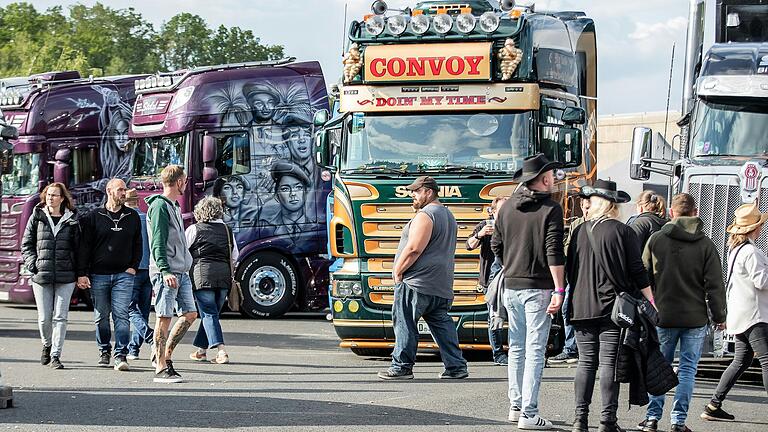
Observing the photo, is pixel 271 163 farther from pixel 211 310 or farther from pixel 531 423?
pixel 531 423

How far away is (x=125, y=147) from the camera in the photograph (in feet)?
78.6

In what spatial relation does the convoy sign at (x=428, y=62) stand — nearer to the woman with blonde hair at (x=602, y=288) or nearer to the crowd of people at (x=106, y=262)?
the crowd of people at (x=106, y=262)

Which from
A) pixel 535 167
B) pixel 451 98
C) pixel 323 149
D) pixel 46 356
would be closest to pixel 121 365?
pixel 46 356

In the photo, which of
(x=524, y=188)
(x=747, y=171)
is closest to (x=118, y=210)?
(x=524, y=188)

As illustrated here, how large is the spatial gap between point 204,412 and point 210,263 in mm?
3611

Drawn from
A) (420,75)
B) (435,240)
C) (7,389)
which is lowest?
(7,389)

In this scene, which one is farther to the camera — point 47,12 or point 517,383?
point 47,12

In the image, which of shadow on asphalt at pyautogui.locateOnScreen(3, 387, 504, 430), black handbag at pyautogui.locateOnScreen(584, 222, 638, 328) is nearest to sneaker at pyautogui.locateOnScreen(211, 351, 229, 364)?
shadow on asphalt at pyautogui.locateOnScreen(3, 387, 504, 430)

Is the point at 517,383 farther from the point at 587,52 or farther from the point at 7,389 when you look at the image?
the point at 587,52

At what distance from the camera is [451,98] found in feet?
48.3

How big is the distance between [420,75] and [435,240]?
7.92ft

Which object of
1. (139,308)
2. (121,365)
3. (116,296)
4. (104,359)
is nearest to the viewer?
(121,365)

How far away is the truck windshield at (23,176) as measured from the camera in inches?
937

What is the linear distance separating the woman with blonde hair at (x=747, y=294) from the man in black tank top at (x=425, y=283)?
A: 283 cm
